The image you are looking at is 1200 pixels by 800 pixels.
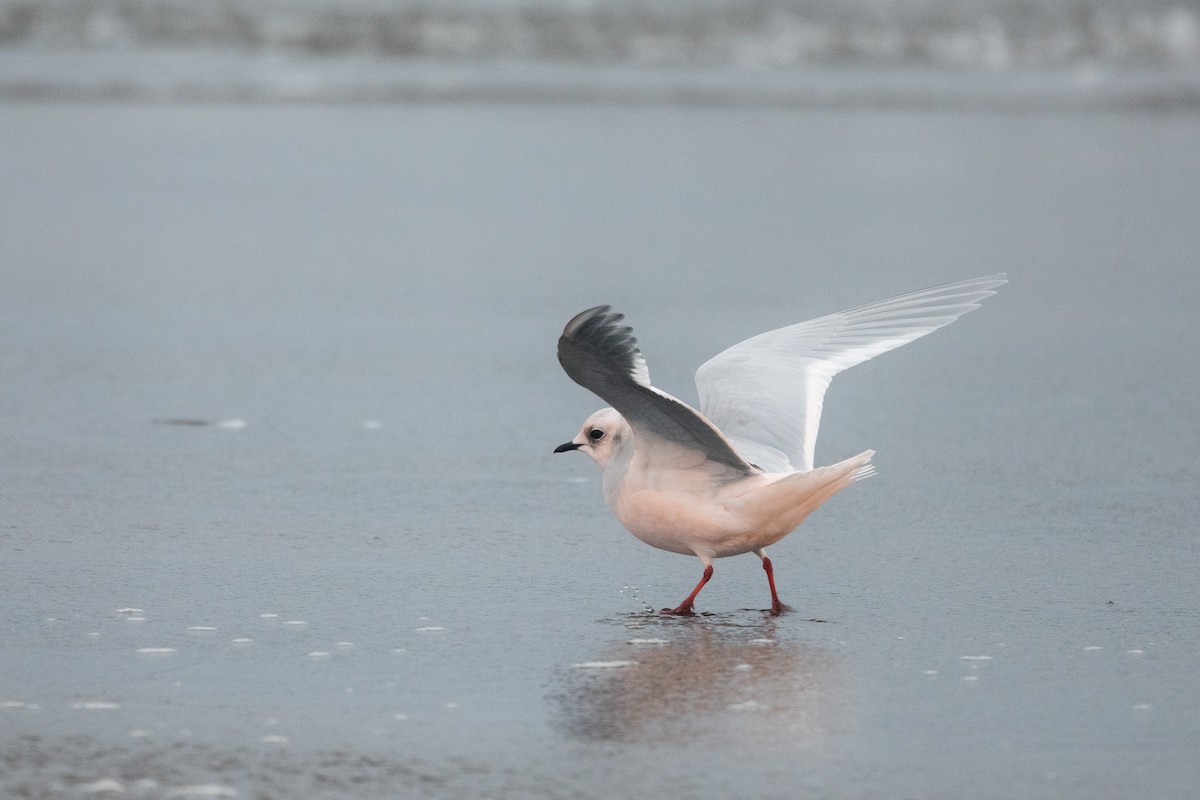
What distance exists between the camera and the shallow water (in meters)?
3.71

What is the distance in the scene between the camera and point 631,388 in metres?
4.34

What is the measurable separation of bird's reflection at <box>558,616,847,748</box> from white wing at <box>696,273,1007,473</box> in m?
0.62

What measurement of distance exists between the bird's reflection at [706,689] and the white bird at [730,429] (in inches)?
10.2

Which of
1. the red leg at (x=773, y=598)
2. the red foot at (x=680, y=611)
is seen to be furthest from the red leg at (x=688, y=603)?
the red leg at (x=773, y=598)

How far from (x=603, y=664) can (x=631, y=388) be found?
25.2 inches

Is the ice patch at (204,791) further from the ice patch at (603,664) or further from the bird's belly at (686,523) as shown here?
the bird's belly at (686,523)

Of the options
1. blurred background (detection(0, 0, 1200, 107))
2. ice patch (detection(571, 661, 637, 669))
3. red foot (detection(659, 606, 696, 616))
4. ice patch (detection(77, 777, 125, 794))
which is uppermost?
blurred background (detection(0, 0, 1200, 107))

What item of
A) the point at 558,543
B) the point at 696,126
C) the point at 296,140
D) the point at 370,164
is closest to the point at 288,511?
the point at 558,543

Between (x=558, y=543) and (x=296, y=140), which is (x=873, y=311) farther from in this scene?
(x=296, y=140)

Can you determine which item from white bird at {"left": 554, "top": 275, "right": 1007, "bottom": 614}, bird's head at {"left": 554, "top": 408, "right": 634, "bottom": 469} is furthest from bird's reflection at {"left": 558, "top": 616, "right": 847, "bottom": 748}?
bird's head at {"left": 554, "top": 408, "right": 634, "bottom": 469}

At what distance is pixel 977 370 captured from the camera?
8156mm

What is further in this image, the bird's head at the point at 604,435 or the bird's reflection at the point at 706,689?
the bird's head at the point at 604,435

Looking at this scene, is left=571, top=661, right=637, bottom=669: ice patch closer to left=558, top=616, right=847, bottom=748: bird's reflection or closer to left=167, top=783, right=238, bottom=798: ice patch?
left=558, top=616, right=847, bottom=748: bird's reflection

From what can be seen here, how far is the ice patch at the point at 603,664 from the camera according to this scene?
4.22 m
